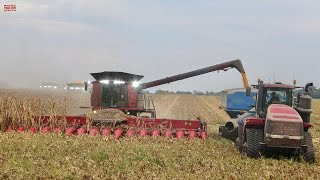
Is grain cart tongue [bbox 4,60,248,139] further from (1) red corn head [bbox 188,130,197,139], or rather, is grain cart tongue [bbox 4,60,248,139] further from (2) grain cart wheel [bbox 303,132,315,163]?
(2) grain cart wheel [bbox 303,132,315,163]

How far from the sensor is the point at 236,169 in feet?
29.8

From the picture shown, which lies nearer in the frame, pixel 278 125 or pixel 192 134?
pixel 278 125

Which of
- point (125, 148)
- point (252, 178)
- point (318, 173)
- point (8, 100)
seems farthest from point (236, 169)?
point (8, 100)

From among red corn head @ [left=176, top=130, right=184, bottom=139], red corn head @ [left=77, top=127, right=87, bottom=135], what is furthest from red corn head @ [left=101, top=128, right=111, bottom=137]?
red corn head @ [left=176, top=130, right=184, bottom=139]

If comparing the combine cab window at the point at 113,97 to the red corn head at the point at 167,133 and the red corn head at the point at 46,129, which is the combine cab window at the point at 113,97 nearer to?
the red corn head at the point at 46,129

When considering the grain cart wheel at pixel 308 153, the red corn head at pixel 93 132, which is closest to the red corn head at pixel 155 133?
the red corn head at pixel 93 132

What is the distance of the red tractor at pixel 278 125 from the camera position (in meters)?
10.9

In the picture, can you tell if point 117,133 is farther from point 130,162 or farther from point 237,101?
point 237,101

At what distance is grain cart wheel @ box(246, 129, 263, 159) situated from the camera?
11.2m

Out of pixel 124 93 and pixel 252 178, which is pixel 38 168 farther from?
pixel 124 93

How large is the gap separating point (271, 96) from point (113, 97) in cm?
843

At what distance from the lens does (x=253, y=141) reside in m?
11.3

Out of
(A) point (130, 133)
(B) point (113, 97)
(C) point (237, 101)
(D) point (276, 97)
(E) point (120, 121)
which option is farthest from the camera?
(C) point (237, 101)

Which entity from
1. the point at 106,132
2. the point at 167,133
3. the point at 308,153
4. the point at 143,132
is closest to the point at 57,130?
the point at 106,132
